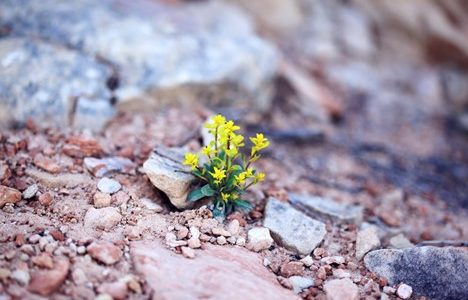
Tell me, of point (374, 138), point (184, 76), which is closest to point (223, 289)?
point (184, 76)

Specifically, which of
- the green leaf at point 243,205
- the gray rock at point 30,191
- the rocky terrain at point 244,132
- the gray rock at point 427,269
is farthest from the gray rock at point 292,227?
the gray rock at point 30,191

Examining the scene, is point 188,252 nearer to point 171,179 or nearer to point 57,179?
point 171,179

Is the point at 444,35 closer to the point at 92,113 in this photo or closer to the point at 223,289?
the point at 92,113

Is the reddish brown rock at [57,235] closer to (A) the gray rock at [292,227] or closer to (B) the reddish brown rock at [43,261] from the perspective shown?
(B) the reddish brown rock at [43,261]

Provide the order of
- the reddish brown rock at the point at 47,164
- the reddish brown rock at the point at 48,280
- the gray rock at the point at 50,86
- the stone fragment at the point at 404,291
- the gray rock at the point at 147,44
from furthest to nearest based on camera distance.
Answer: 1. the gray rock at the point at 147,44
2. the gray rock at the point at 50,86
3. the reddish brown rock at the point at 47,164
4. the stone fragment at the point at 404,291
5. the reddish brown rock at the point at 48,280

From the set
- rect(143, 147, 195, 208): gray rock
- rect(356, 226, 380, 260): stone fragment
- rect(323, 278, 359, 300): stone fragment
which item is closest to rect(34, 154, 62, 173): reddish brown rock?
rect(143, 147, 195, 208): gray rock

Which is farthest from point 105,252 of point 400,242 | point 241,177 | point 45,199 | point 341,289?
point 400,242

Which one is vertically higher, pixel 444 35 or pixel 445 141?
pixel 444 35
